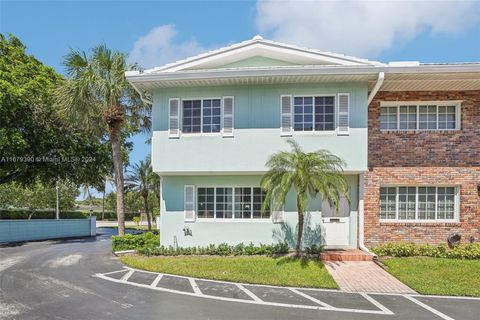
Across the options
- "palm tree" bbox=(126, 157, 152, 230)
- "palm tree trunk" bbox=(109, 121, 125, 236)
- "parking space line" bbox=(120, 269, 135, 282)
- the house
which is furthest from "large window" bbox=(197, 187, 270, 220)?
"palm tree" bbox=(126, 157, 152, 230)

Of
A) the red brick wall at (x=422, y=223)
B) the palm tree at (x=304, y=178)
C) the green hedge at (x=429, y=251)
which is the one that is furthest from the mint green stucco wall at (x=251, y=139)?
the green hedge at (x=429, y=251)

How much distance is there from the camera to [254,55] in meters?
13.4

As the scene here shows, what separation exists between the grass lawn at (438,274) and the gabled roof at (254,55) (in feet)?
23.8

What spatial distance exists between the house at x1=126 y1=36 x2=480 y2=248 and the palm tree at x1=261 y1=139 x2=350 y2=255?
1.49 meters

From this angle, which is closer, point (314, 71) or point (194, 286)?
point (194, 286)

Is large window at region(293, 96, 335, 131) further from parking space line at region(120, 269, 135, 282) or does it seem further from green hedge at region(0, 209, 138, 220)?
green hedge at region(0, 209, 138, 220)

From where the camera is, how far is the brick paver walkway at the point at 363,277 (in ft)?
29.9

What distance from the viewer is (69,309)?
732 cm

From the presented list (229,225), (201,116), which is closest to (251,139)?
(201,116)

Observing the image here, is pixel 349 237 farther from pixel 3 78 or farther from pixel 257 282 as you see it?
pixel 3 78

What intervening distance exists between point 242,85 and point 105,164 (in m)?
12.8

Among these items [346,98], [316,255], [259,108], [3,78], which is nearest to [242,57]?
[259,108]

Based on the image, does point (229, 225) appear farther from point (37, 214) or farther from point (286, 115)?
point (37, 214)

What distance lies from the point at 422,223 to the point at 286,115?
6.40 meters
